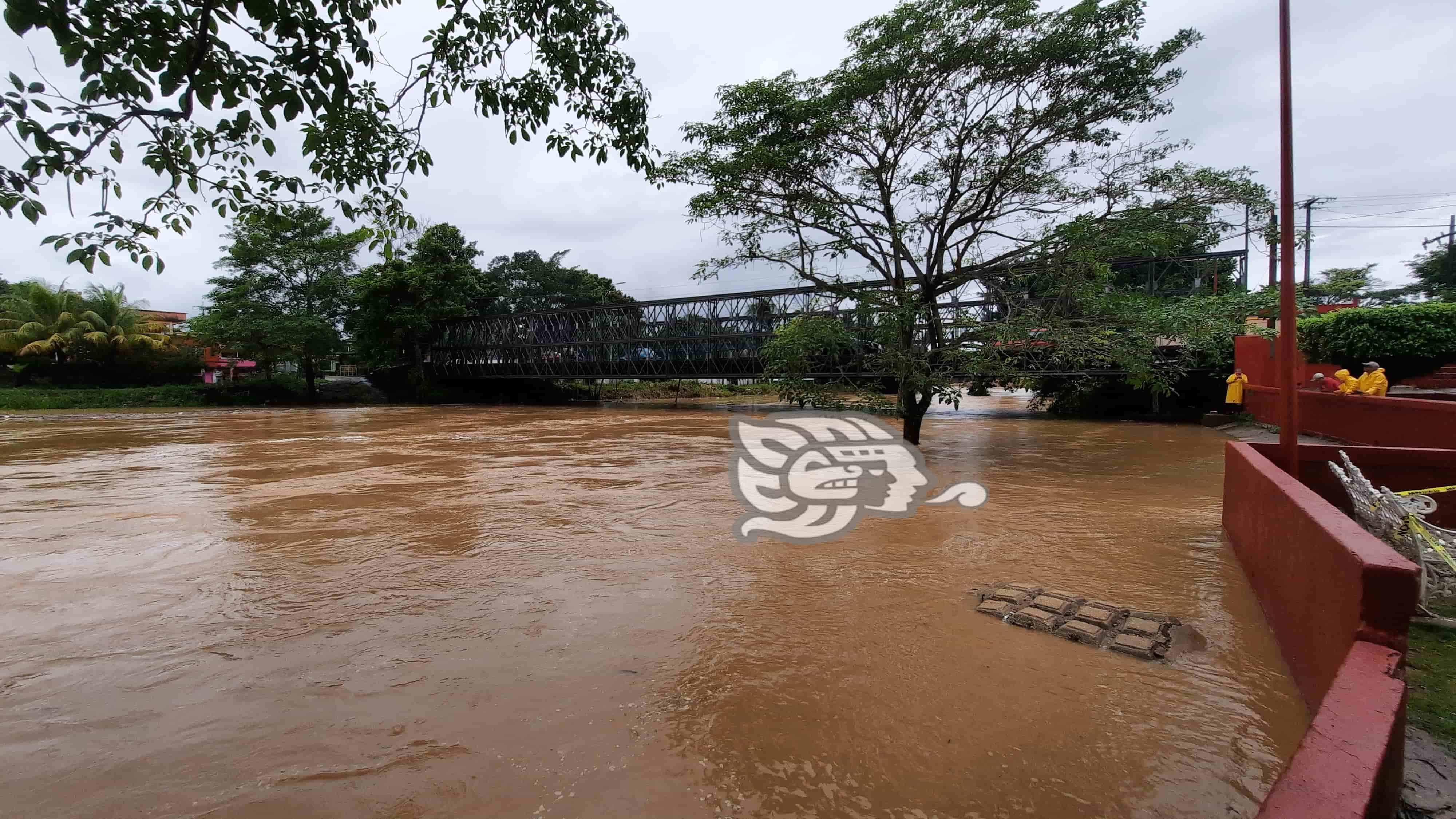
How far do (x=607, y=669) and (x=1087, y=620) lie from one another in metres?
2.86

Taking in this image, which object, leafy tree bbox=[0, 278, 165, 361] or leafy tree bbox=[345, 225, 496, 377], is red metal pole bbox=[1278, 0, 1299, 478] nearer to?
leafy tree bbox=[345, 225, 496, 377]

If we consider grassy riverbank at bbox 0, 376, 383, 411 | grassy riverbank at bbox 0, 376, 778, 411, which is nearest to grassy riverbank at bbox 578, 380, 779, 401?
grassy riverbank at bbox 0, 376, 778, 411

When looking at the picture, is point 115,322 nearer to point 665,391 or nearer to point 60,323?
point 60,323

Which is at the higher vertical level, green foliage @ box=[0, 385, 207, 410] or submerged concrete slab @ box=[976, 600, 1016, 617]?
green foliage @ box=[0, 385, 207, 410]

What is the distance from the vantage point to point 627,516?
7367 millimetres

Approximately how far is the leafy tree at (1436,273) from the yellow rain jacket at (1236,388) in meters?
24.6

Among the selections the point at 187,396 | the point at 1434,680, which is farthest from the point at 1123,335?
the point at 187,396

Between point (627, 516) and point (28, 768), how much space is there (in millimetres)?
5029

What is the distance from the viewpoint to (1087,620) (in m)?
4.00

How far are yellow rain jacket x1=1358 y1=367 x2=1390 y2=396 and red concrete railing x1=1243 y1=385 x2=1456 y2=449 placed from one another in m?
0.52

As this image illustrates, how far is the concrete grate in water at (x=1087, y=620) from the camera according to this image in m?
A: 3.65

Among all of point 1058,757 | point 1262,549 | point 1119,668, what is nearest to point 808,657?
point 1058,757

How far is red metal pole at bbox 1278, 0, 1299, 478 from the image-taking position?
189 inches

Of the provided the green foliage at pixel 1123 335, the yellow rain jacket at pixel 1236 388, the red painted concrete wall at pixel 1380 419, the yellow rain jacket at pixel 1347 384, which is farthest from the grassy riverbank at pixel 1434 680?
the yellow rain jacket at pixel 1236 388
